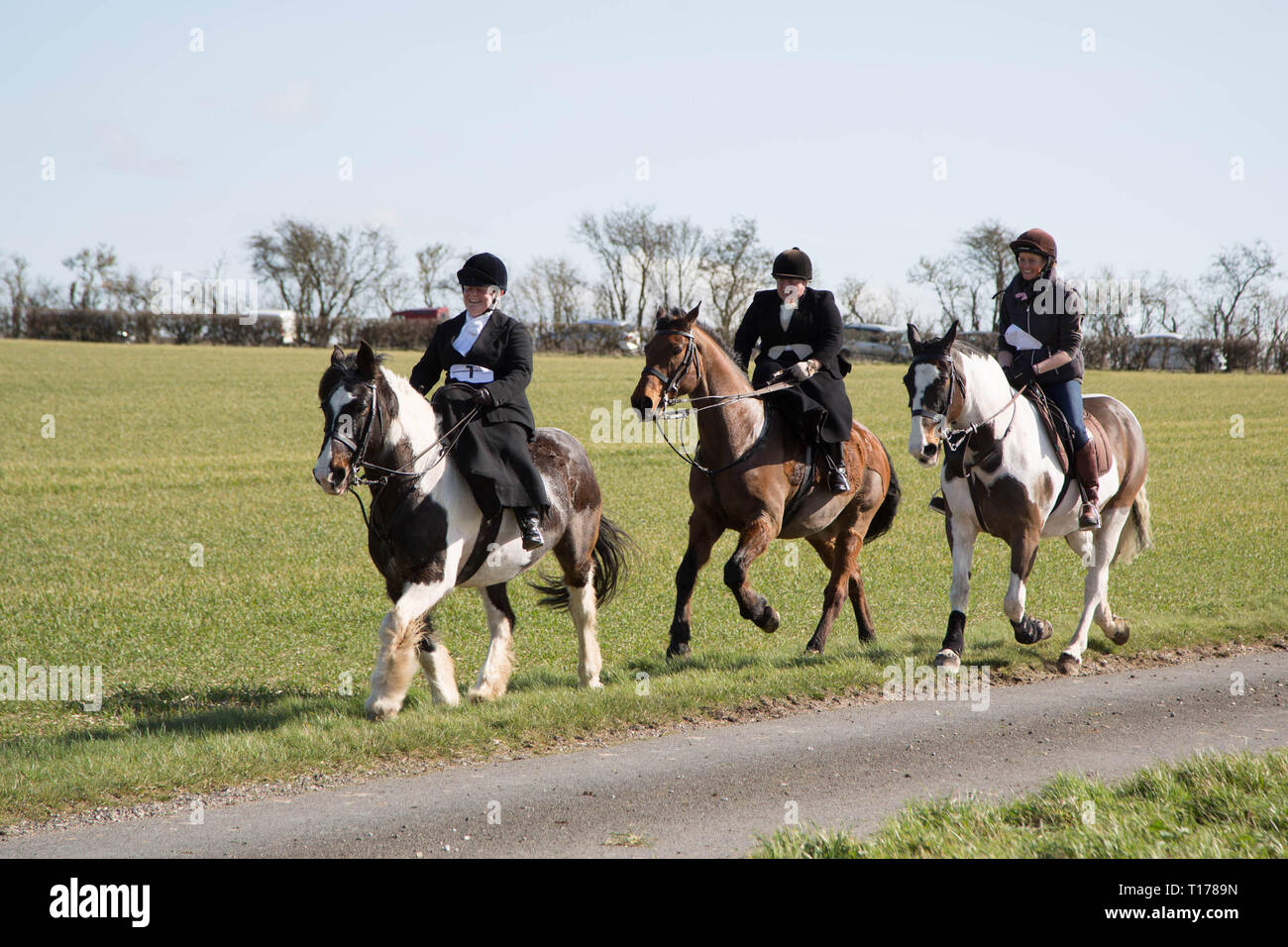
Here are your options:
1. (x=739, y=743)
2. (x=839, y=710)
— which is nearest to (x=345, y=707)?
(x=739, y=743)

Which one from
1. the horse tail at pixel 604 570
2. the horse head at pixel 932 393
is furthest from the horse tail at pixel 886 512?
the horse tail at pixel 604 570

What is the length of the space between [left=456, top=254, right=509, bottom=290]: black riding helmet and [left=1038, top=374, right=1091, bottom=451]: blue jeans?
15.0 feet

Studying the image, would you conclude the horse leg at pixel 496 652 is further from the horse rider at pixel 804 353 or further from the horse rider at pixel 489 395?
the horse rider at pixel 804 353

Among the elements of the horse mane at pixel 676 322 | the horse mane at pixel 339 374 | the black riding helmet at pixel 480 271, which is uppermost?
the black riding helmet at pixel 480 271

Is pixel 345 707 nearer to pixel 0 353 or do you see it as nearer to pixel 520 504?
pixel 520 504

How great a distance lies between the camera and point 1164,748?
6.82m

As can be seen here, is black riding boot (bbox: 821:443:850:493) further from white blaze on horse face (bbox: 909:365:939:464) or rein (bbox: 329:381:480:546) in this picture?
rein (bbox: 329:381:480:546)

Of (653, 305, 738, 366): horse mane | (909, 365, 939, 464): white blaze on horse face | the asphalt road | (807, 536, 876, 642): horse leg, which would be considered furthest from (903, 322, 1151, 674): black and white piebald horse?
(653, 305, 738, 366): horse mane

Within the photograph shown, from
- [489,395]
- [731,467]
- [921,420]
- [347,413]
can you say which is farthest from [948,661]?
[347,413]

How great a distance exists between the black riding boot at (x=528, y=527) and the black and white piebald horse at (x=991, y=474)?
8.79ft

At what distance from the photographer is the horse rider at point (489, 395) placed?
758 cm

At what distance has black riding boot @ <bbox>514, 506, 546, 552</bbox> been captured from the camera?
7.79 m

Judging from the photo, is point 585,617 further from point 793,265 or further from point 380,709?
point 793,265

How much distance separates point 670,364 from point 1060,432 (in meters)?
3.36
